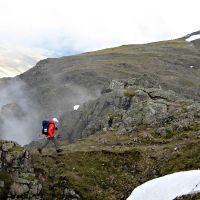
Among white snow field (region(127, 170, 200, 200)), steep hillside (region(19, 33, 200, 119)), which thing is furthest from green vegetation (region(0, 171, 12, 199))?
steep hillside (region(19, 33, 200, 119))

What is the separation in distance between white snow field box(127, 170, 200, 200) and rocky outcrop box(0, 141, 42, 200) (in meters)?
Result: 7.73

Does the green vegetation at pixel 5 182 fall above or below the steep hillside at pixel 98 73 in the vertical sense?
below

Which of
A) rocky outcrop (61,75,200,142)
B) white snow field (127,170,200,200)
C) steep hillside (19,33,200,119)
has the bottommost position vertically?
white snow field (127,170,200,200)

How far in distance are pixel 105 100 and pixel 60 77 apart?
86618mm

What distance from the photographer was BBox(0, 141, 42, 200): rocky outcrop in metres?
30.5

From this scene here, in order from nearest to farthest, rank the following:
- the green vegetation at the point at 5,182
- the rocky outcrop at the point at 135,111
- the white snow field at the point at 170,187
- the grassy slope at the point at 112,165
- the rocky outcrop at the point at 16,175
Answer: the white snow field at the point at 170,187, the green vegetation at the point at 5,182, the rocky outcrop at the point at 16,175, the grassy slope at the point at 112,165, the rocky outcrop at the point at 135,111

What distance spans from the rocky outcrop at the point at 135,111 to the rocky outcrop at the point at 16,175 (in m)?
15.7

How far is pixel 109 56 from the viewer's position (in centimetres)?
19062

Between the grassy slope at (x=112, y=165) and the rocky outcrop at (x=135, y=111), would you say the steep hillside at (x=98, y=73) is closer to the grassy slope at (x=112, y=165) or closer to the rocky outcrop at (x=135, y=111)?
the rocky outcrop at (x=135, y=111)

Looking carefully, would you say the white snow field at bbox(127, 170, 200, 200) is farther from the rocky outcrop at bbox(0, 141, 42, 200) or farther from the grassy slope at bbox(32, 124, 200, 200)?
the rocky outcrop at bbox(0, 141, 42, 200)

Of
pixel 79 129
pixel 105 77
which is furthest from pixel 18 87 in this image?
pixel 79 129

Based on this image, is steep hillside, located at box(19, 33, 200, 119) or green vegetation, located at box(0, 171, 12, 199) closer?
green vegetation, located at box(0, 171, 12, 199)

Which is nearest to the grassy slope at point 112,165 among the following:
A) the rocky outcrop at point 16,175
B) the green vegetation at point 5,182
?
the rocky outcrop at point 16,175

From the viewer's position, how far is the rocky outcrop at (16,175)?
30.5 m
